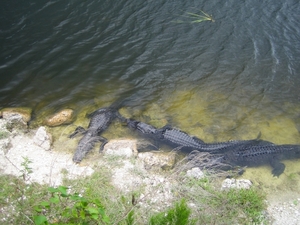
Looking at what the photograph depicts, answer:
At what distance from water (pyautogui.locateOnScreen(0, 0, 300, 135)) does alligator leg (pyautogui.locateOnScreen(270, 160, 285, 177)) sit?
0.85m

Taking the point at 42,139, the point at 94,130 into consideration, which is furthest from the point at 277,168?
the point at 42,139

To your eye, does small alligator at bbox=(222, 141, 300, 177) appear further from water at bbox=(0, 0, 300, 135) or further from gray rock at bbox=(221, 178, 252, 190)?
gray rock at bbox=(221, 178, 252, 190)

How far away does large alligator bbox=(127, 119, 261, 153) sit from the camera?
280 inches

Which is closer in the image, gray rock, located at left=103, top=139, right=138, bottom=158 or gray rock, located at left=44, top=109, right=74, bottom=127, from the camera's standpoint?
gray rock, located at left=103, top=139, right=138, bottom=158

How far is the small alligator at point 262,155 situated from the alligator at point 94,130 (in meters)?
2.85

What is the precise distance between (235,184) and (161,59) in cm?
496

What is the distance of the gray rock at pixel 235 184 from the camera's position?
6066mm

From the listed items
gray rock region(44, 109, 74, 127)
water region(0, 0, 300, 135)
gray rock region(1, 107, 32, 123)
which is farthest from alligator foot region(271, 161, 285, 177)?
gray rock region(1, 107, 32, 123)

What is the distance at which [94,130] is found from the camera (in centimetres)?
752

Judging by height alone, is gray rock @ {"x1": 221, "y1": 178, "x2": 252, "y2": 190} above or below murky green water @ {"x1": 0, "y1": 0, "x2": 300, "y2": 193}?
below

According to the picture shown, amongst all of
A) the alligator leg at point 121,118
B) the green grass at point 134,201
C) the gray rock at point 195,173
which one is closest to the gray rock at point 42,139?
the green grass at point 134,201

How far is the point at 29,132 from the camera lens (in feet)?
24.1

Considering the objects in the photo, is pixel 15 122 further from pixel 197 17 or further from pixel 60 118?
pixel 197 17

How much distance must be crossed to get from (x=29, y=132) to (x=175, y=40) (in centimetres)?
556
